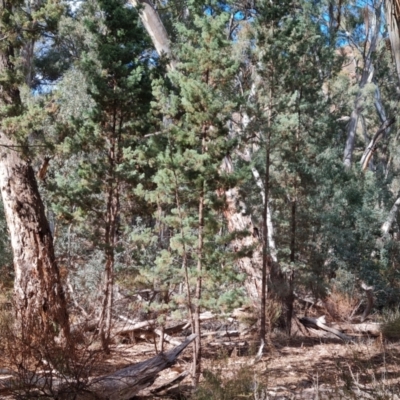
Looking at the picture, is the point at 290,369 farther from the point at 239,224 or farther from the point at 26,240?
the point at 26,240

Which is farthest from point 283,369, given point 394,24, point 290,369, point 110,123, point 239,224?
point 394,24

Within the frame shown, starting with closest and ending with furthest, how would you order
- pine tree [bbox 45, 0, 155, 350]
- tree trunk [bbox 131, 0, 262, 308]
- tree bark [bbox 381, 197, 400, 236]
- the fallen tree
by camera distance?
the fallen tree, pine tree [bbox 45, 0, 155, 350], tree trunk [bbox 131, 0, 262, 308], tree bark [bbox 381, 197, 400, 236]

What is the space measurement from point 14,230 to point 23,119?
1.39 metres

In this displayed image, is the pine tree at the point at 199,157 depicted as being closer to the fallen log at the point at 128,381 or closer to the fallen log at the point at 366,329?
Result: the fallen log at the point at 128,381

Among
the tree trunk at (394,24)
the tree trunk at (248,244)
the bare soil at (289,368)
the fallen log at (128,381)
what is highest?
the tree trunk at (394,24)

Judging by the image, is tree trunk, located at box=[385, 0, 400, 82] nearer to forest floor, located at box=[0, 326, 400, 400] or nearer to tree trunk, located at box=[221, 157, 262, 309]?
forest floor, located at box=[0, 326, 400, 400]

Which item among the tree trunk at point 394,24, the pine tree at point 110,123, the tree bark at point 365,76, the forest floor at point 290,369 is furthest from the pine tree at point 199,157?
the tree bark at point 365,76

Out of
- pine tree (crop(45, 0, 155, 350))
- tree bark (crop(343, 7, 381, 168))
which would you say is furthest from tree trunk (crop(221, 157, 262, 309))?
tree bark (crop(343, 7, 381, 168))

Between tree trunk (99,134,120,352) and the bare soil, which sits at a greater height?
tree trunk (99,134,120,352)

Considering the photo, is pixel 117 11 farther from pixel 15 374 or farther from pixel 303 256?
pixel 303 256

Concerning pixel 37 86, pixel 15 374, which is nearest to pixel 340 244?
pixel 15 374

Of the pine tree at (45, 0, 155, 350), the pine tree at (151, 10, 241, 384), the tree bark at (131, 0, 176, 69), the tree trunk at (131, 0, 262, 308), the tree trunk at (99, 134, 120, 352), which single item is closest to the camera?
the pine tree at (151, 10, 241, 384)

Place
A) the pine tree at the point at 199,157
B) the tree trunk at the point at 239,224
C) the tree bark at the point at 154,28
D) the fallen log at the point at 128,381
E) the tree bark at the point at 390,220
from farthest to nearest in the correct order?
the tree bark at the point at 390,220 < the tree bark at the point at 154,28 < the tree trunk at the point at 239,224 < the pine tree at the point at 199,157 < the fallen log at the point at 128,381

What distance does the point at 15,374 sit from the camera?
402 centimetres
